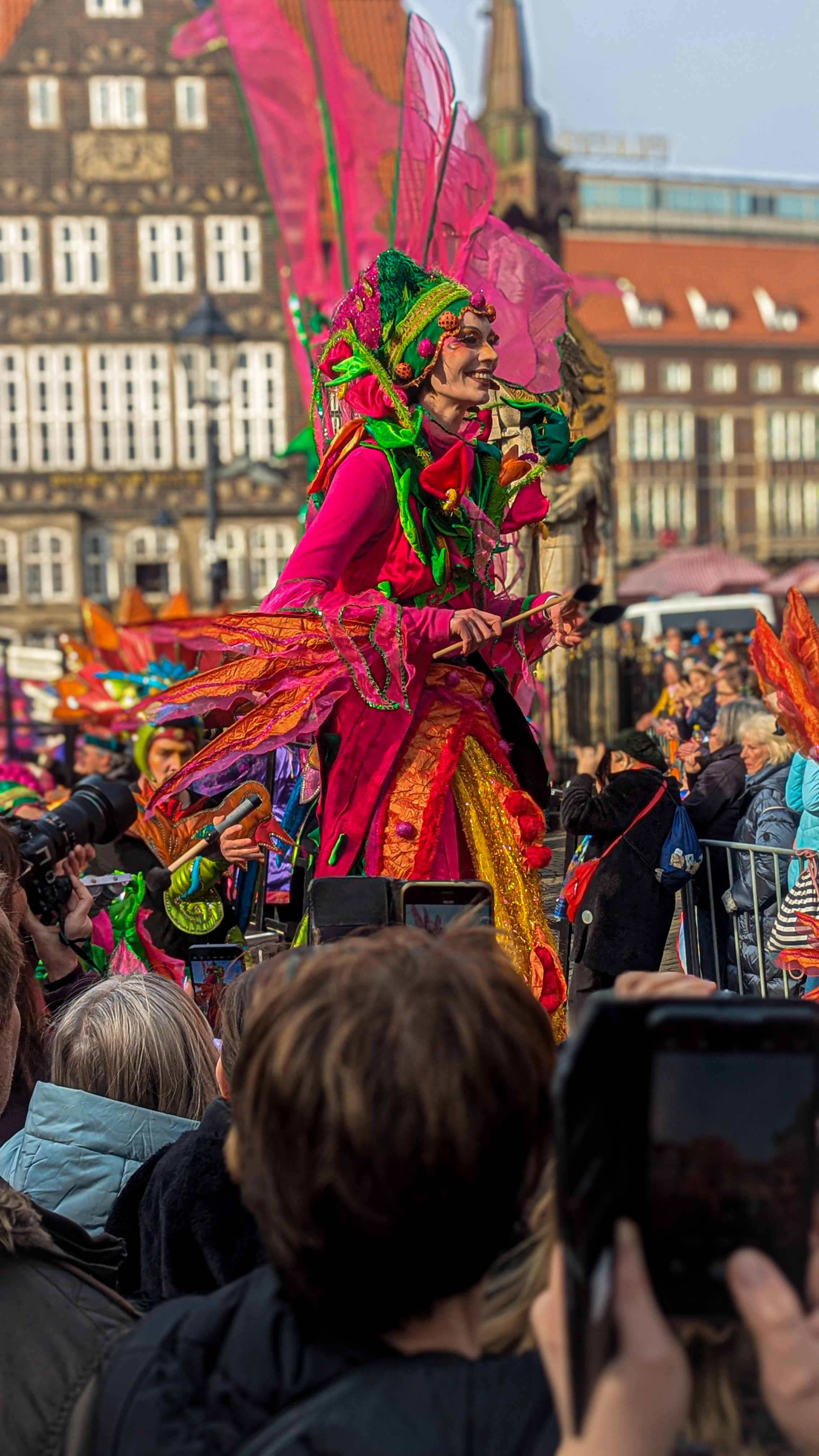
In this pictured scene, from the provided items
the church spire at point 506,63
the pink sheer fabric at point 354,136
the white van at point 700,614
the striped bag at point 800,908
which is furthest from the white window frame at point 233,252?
the striped bag at point 800,908

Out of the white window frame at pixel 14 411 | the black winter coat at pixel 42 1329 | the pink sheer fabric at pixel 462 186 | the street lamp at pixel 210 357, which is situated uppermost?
the white window frame at pixel 14 411

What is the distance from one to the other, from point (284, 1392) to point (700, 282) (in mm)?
62551

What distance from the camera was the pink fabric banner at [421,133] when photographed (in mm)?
4789

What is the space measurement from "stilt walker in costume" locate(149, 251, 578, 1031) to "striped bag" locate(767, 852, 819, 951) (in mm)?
1319

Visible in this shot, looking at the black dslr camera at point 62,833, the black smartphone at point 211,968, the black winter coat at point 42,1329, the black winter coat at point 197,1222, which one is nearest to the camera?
the black winter coat at point 42,1329

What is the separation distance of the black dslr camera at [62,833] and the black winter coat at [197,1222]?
3.36 feet

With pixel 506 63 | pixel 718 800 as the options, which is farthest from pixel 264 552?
pixel 718 800

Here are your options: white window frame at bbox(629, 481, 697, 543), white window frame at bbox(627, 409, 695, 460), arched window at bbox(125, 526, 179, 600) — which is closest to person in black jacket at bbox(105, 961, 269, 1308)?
arched window at bbox(125, 526, 179, 600)

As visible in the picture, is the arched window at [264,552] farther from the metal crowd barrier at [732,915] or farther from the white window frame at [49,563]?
the metal crowd barrier at [732,915]

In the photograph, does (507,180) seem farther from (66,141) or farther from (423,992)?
(423,992)

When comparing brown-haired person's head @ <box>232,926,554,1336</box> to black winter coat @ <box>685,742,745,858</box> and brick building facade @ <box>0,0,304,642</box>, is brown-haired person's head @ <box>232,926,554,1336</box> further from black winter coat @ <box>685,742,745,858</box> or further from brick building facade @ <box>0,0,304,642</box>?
brick building facade @ <box>0,0,304,642</box>

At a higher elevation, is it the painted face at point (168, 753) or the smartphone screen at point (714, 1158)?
the smartphone screen at point (714, 1158)

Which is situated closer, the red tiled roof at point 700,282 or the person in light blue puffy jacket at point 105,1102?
the person in light blue puffy jacket at point 105,1102

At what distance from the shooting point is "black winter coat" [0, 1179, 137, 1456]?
Answer: 5.32 ft
